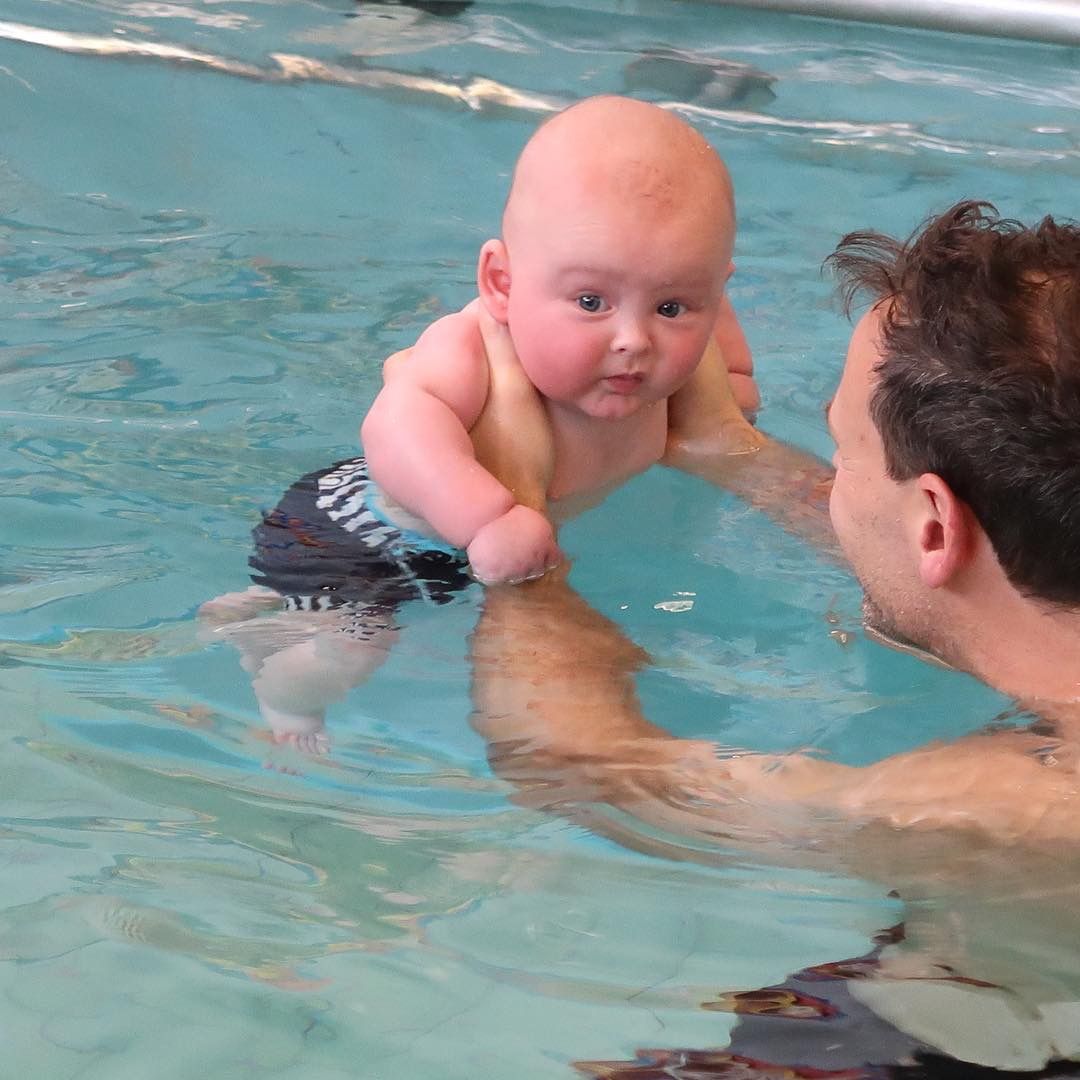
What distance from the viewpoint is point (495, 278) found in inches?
96.3

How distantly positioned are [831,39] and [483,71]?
3.79ft

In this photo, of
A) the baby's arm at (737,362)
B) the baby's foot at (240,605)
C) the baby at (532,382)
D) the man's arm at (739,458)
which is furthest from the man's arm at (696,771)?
the baby's arm at (737,362)

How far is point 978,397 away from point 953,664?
1.44 feet

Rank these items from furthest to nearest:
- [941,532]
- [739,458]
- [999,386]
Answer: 1. [739,458]
2. [941,532]
3. [999,386]

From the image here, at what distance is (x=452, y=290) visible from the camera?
3.98 meters

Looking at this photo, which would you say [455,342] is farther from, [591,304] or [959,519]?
[959,519]

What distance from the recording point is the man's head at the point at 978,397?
1.82m

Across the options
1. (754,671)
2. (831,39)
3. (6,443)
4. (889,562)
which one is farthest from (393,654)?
(831,39)

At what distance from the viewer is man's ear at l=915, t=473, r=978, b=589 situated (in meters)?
1.91

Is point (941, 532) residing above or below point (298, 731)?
above

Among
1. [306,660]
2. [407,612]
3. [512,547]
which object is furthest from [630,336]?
[306,660]

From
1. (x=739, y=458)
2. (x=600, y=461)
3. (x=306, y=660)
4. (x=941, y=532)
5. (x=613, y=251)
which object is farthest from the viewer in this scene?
(x=739, y=458)

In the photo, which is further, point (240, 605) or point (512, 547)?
point (240, 605)

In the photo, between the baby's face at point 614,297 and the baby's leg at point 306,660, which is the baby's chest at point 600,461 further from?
the baby's leg at point 306,660
